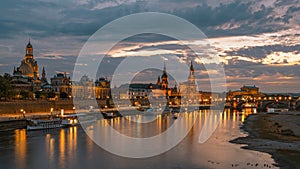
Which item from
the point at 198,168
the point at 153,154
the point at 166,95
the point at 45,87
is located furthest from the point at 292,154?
the point at 166,95

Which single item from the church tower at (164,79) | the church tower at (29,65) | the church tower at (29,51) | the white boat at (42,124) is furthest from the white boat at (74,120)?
the church tower at (164,79)

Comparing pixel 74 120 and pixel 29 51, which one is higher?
Answer: pixel 29 51

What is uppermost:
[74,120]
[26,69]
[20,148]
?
[26,69]

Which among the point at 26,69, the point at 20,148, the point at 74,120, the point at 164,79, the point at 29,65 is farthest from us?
the point at 164,79

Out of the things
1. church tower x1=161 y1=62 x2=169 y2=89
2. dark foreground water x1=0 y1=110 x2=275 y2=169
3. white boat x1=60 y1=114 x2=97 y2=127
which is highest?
church tower x1=161 y1=62 x2=169 y2=89

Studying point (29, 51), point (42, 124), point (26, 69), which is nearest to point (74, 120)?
point (42, 124)

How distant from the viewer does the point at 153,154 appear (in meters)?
26.6

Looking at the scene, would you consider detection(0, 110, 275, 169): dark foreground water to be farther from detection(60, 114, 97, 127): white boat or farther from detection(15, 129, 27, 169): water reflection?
detection(60, 114, 97, 127): white boat

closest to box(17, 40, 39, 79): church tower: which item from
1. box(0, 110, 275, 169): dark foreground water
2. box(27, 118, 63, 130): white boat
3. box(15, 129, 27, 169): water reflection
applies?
box(27, 118, 63, 130): white boat

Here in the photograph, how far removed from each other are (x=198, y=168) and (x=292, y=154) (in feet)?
26.2

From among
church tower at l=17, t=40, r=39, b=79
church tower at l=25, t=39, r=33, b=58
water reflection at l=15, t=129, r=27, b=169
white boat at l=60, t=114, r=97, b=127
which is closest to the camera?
water reflection at l=15, t=129, r=27, b=169

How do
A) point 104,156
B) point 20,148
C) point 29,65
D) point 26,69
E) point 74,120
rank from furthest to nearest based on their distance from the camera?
point 29,65
point 26,69
point 74,120
point 20,148
point 104,156

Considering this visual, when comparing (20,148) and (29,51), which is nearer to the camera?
(20,148)

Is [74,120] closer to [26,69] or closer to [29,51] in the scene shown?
[26,69]
